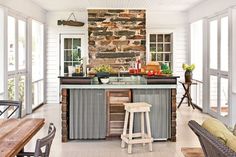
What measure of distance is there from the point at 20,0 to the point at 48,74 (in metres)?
3.57

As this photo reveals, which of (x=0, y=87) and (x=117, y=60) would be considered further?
(x=117, y=60)

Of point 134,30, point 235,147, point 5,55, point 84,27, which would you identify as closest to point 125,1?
point 134,30

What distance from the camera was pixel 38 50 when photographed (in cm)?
1077

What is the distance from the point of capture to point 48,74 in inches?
448

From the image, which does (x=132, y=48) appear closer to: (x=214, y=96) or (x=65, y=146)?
(x=214, y=96)

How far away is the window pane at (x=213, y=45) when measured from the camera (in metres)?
8.80

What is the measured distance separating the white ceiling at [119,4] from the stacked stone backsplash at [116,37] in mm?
341

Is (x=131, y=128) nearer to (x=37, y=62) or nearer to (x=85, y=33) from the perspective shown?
(x=37, y=62)

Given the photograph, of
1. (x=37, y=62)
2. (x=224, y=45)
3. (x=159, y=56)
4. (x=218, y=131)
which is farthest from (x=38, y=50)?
(x=218, y=131)

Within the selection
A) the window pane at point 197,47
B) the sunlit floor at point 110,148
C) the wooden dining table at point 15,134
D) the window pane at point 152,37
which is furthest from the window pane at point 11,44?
the window pane at point 197,47

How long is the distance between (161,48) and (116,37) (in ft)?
5.72

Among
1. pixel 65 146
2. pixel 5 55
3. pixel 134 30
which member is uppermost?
pixel 134 30

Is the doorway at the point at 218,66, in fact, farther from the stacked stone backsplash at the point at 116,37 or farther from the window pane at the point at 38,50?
the window pane at the point at 38,50

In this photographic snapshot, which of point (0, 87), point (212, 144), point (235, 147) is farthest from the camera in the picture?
point (0, 87)
